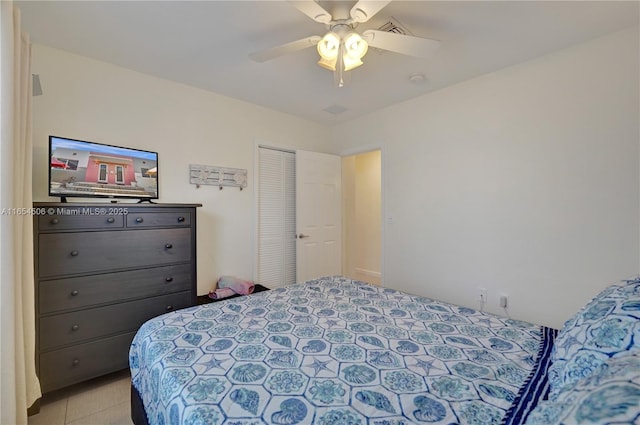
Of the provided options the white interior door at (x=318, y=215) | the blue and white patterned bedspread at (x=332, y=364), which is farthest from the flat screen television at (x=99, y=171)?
the white interior door at (x=318, y=215)

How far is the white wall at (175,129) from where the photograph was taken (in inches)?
87.4

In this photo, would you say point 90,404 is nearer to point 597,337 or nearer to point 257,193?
point 257,193

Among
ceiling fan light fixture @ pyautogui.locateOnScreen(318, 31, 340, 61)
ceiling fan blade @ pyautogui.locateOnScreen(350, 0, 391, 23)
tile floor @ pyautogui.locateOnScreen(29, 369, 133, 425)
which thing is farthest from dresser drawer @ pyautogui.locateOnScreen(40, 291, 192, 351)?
ceiling fan blade @ pyautogui.locateOnScreen(350, 0, 391, 23)

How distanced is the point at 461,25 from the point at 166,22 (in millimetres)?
2049

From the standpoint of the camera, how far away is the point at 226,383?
0.96m

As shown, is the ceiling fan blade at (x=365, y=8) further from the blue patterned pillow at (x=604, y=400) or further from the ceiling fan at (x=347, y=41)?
the blue patterned pillow at (x=604, y=400)

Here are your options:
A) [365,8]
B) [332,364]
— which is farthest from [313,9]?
[332,364]

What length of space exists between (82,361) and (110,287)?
0.51 m

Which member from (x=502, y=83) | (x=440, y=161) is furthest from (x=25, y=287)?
(x=502, y=83)

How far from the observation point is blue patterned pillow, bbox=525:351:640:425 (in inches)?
18.3

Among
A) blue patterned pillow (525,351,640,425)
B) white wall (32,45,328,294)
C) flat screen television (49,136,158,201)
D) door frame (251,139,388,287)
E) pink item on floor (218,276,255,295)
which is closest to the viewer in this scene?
blue patterned pillow (525,351,640,425)

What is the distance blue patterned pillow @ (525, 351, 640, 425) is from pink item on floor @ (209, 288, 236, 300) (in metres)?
2.64

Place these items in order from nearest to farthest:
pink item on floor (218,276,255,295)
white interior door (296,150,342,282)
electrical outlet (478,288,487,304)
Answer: electrical outlet (478,288,487,304) < pink item on floor (218,276,255,295) < white interior door (296,150,342,282)

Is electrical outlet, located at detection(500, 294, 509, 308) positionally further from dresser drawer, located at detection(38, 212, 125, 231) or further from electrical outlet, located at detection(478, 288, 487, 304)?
dresser drawer, located at detection(38, 212, 125, 231)
